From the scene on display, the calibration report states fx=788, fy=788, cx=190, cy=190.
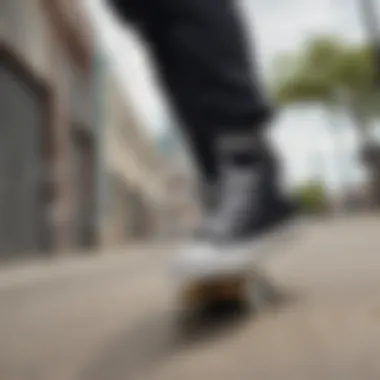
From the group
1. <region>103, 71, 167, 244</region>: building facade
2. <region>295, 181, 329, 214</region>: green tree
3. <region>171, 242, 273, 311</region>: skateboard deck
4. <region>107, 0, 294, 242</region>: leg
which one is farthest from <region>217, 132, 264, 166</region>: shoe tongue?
<region>103, 71, 167, 244</region>: building facade

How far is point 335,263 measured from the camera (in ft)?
5.21

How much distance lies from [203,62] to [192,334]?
347 millimetres

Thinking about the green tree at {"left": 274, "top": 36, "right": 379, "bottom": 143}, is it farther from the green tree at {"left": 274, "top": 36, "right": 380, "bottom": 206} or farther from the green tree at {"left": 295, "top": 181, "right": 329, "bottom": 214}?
the green tree at {"left": 295, "top": 181, "right": 329, "bottom": 214}

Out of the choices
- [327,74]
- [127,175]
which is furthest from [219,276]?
[327,74]

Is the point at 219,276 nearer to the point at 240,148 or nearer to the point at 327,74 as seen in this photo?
the point at 240,148

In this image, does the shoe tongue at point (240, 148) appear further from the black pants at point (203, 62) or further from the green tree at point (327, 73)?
the green tree at point (327, 73)

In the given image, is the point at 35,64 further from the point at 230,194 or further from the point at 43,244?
the point at 230,194

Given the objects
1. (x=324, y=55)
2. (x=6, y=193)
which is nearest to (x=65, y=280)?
(x=6, y=193)

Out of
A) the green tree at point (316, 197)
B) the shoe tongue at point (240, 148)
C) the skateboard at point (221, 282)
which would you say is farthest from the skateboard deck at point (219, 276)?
the green tree at point (316, 197)

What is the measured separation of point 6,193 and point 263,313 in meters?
3.01

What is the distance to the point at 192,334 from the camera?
93 cm

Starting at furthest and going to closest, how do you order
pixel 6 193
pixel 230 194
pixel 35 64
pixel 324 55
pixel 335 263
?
1. pixel 324 55
2. pixel 35 64
3. pixel 6 193
4. pixel 335 263
5. pixel 230 194

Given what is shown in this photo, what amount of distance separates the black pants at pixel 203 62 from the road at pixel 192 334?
26 cm

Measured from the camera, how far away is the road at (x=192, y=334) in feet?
2.49
